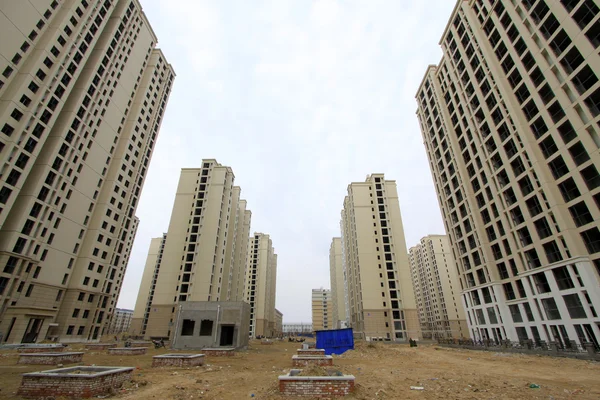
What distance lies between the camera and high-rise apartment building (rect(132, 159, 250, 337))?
62.9 m

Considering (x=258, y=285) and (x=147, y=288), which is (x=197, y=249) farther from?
(x=258, y=285)

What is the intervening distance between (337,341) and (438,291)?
290ft

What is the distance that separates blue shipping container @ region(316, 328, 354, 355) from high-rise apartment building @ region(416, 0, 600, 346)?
72.8ft

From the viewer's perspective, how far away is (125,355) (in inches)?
1107

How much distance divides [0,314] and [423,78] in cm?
8112

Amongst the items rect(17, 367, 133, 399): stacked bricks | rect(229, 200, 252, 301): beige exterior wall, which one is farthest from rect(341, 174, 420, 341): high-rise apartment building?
rect(17, 367, 133, 399): stacked bricks

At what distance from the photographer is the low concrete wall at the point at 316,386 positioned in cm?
1124

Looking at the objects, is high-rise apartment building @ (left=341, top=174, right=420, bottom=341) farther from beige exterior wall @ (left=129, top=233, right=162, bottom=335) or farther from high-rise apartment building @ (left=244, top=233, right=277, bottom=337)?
beige exterior wall @ (left=129, top=233, right=162, bottom=335)

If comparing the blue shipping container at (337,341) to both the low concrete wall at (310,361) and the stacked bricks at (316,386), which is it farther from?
the stacked bricks at (316,386)

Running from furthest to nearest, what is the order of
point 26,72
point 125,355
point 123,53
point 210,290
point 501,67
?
point 210,290 → point 123,53 → point 501,67 → point 26,72 → point 125,355

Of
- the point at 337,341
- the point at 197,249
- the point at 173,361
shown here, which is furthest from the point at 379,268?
the point at 173,361

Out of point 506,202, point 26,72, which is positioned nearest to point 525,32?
point 506,202

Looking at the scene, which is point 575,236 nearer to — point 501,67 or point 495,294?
point 495,294

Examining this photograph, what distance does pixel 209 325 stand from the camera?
129ft
